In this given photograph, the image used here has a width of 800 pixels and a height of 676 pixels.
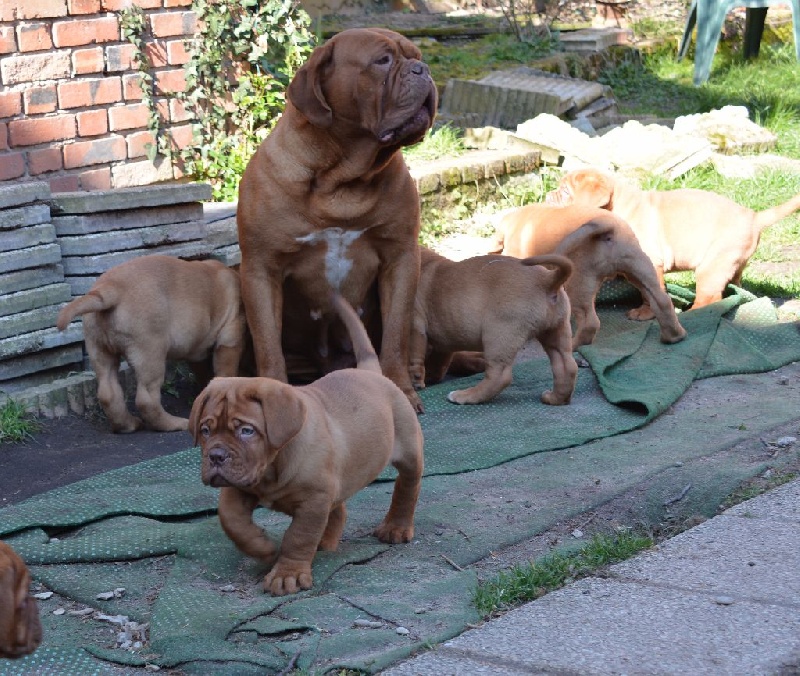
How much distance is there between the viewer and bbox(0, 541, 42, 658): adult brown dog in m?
2.27

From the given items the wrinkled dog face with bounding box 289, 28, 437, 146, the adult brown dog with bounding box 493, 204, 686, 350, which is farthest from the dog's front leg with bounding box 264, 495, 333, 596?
the adult brown dog with bounding box 493, 204, 686, 350

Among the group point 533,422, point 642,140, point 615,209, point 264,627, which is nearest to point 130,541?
point 264,627

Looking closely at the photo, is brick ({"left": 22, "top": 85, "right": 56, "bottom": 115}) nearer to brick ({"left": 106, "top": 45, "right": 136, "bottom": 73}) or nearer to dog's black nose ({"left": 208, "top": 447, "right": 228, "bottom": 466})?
brick ({"left": 106, "top": 45, "right": 136, "bottom": 73})

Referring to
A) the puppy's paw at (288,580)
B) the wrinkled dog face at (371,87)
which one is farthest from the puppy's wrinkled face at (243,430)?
the wrinkled dog face at (371,87)

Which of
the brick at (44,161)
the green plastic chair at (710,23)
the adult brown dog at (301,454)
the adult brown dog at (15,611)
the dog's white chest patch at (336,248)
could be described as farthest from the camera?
the green plastic chair at (710,23)

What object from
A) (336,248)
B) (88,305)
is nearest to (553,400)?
(336,248)

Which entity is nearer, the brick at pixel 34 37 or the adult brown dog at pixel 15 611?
the adult brown dog at pixel 15 611

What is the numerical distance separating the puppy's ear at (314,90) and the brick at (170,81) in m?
2.09

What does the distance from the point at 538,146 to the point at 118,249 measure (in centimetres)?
406

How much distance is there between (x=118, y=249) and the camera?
599 cm

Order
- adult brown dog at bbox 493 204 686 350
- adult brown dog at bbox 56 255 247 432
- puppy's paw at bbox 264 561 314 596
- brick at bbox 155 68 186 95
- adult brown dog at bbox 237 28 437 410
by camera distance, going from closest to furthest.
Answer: puppy's paw at bbox 264 561 314 596 < adult brown dog at bbox 237 28 437 410 < adult brown dog at bbox 56 255 247 432 < adult brown dog at bbox 493 204 686 350 < brick at bbox 155 68 186 95

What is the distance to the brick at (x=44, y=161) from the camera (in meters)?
6.41

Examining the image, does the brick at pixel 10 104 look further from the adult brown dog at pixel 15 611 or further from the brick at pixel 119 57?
the adult brown dog at pixel 15 611

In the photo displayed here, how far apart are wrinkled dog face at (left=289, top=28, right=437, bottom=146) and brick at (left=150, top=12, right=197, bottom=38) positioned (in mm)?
2114
